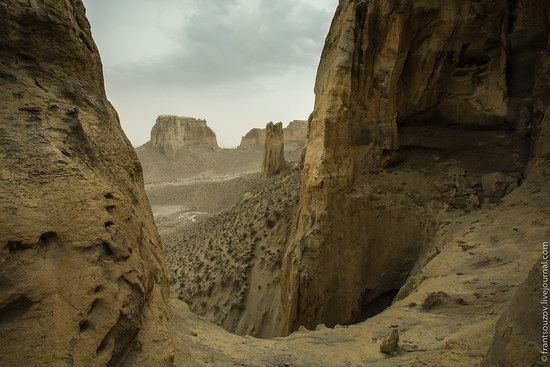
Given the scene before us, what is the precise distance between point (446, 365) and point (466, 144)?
24.7 ft

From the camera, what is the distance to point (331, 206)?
850 cm

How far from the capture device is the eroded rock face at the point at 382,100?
27.1 feet

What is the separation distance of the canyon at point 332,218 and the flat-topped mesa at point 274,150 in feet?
40.3

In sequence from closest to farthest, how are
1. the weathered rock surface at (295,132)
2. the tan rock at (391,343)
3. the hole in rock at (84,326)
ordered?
the hole in rock at (84,326)
the tan rock at (391,343)
the weathered rock surface at (295,132)

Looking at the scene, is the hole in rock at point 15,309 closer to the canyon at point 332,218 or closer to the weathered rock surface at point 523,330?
the canyon at point 332,218

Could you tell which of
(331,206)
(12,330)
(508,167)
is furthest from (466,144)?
(12,330)

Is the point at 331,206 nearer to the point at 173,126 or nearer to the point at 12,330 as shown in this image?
the point at 12,330

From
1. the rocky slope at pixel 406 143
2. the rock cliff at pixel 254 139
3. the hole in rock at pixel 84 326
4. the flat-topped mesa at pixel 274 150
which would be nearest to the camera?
the hole in rock at pixel 84 326

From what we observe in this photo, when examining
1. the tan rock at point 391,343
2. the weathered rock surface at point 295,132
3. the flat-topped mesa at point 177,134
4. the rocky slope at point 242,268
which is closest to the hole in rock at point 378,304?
the rocky slope at point 242,268

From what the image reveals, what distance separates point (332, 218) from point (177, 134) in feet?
186

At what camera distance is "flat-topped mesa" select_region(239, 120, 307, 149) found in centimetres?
6391

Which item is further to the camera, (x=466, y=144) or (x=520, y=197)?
(x=466, y=144)

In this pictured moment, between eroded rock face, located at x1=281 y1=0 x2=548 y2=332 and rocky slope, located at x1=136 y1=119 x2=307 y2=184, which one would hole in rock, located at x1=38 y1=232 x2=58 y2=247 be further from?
rocky slope, located at x1=136 y1=119 x2=307 y2=184

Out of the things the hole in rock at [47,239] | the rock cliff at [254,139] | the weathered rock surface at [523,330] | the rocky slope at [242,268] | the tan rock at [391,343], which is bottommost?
the rocky slope at [242,268]
